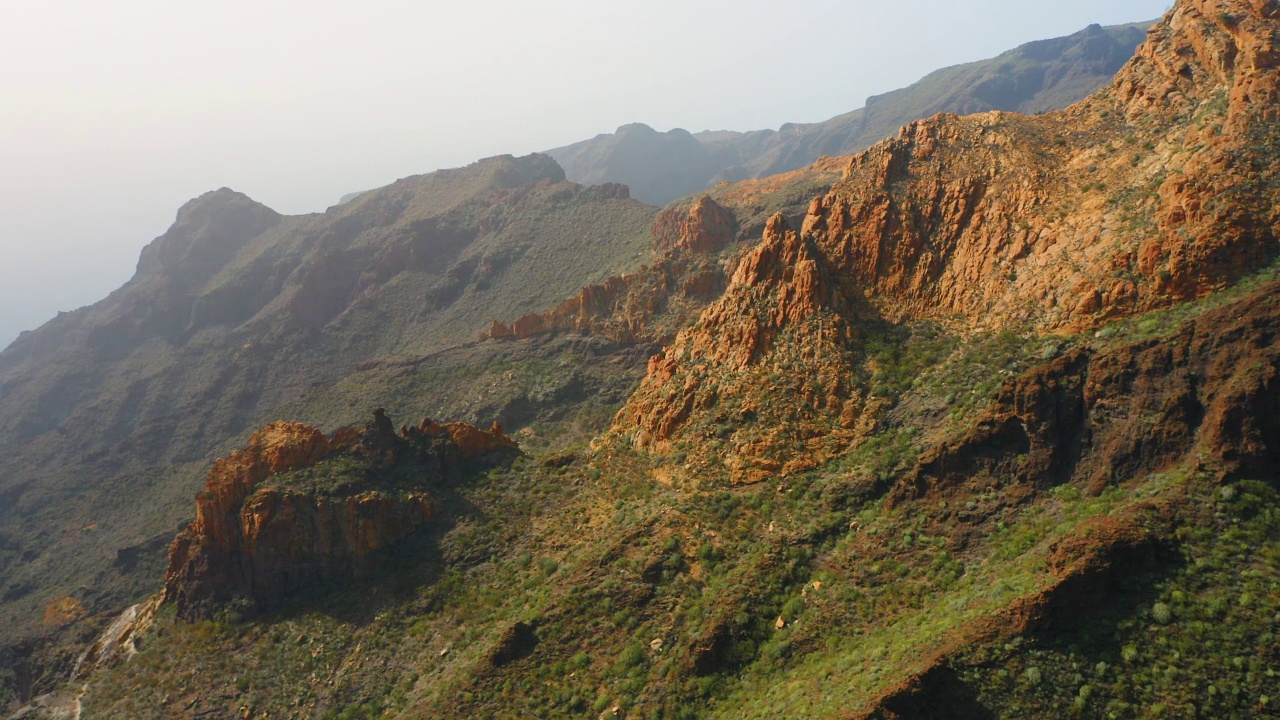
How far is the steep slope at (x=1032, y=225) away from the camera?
30.7 m

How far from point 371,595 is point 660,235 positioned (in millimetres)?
75170

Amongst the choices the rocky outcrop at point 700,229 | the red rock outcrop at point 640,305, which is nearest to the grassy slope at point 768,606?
the red rock outcrop at point 640,305

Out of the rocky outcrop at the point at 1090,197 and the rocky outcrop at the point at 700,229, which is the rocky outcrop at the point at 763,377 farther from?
the rocky outcrop at the point at 700,229

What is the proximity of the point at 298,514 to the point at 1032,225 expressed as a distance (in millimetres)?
41665

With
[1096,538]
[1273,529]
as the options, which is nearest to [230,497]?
[1096,538]

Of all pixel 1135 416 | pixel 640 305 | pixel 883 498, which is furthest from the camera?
pixel 640 305

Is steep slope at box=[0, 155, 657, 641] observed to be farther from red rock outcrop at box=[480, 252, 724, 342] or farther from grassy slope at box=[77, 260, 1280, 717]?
grassy slope at box=[77, 260, 1280, 717]

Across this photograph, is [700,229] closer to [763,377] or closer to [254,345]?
[763,377]

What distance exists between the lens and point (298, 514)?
42844mm

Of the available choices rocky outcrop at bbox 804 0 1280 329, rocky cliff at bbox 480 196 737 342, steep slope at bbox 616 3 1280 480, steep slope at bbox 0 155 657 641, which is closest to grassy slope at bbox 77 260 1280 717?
steep slope at bbox 616 3 1280 480

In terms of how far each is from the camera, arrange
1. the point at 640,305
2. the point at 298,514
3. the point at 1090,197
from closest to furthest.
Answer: the point at 1090,197
the point at 298,514
the point at 640,305

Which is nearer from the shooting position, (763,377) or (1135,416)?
(1135,416)

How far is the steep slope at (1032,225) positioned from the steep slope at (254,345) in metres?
44.2

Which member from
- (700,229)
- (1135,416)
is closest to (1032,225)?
(1135,416)
